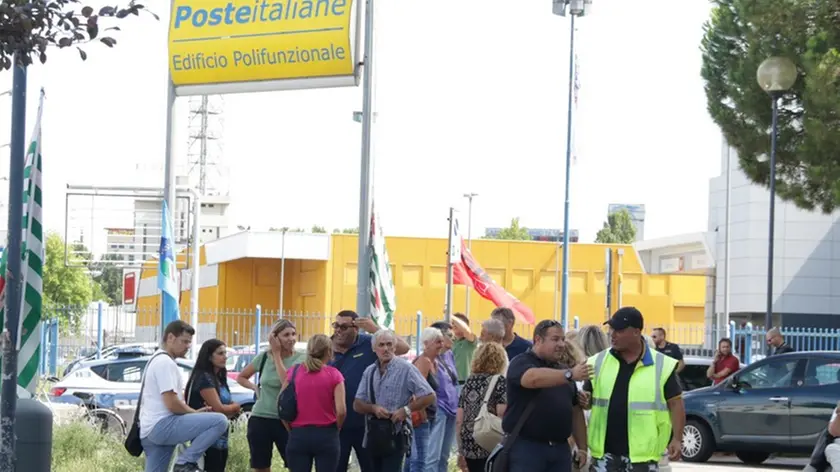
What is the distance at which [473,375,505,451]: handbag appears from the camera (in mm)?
11180

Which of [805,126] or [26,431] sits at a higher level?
[805,126]

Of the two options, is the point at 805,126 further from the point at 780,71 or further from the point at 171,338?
the point at 171,338

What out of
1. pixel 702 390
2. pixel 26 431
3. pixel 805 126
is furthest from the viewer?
pixel 805 126

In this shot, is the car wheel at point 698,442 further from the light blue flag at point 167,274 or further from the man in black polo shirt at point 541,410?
the man in black polo shirt at point 541,410

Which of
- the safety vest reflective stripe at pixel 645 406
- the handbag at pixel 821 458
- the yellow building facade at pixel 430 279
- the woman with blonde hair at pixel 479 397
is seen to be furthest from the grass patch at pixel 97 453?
the yellow building facade at pixel 430 279

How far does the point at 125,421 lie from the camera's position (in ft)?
70.3

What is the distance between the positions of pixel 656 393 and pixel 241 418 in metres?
9.85

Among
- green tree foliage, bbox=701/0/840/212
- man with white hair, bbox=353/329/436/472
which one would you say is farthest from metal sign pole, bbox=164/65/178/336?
green tree foliage, bbox=701/0/840/212

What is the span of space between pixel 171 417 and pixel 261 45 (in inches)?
265

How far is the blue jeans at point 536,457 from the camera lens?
9.54m

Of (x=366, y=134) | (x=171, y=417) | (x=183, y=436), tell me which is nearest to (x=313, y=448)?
(x=183, y=436)

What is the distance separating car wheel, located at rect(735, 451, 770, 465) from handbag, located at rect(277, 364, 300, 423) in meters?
A: 11.7

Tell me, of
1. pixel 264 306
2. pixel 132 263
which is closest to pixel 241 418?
pixel 132 263

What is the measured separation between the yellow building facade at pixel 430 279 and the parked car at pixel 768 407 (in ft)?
125
